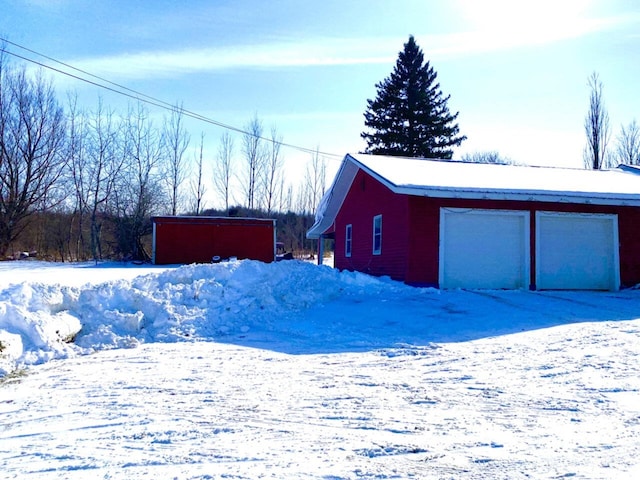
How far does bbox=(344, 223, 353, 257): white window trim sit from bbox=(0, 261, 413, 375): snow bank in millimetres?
6570

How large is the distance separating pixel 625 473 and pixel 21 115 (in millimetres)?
42332

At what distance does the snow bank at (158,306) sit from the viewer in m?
8.47

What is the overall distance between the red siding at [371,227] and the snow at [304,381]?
97.0 inches

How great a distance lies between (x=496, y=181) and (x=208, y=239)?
62.9 ft

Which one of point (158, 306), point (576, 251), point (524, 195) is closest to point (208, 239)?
point (524, 195)

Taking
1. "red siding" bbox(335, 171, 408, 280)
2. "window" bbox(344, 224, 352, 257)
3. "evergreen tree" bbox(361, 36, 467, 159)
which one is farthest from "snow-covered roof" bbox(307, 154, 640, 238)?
"evergreen tree" bbox(361, 36, 467, 159)

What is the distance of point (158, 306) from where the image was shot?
10562 millimetres

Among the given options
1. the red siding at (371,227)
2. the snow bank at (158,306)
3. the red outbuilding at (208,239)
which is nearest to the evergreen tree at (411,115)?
the red outbuilding at (208,239)

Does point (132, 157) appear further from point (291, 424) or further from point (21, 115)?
point (291, 424)

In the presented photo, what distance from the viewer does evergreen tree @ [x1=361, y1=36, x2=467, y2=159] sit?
132 ft

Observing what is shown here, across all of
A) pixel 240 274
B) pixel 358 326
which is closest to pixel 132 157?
pixel 240 274

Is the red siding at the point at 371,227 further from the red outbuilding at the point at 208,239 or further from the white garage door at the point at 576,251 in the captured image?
the red outbuilding at the point at 208,239

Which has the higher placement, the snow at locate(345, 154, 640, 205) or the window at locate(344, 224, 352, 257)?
the snow at locate(345, 154, 640, 205)

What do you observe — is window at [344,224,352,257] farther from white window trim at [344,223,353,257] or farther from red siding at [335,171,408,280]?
red siding at [335,171,408,280]
